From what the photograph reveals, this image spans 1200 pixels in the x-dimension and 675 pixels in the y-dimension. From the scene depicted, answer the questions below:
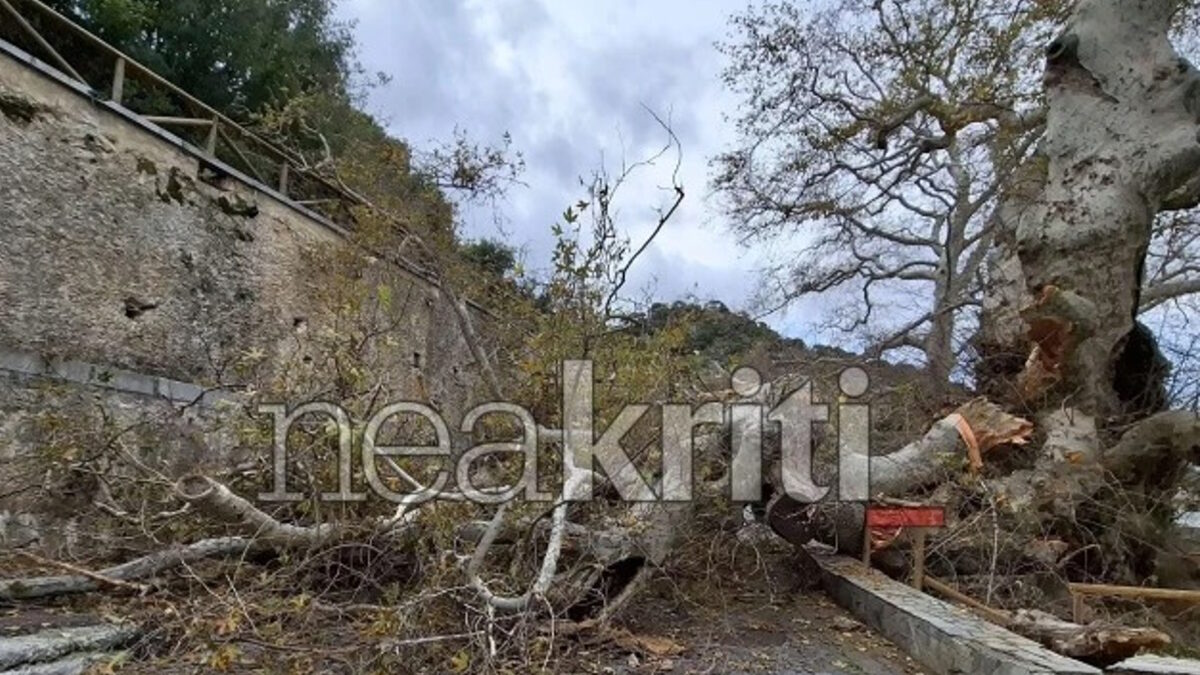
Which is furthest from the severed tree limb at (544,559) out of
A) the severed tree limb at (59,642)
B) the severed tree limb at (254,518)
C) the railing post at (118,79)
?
the railing post at (118,79)

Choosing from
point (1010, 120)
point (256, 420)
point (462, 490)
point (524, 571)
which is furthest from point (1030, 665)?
point (1010, 120)

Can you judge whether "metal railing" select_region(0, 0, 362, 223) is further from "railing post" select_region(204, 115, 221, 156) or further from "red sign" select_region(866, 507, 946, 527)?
"red sign" select_region(866, 507, 946, 527)

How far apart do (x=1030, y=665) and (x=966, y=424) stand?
2751 millimetres

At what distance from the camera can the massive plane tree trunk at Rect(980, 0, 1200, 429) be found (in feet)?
17.9

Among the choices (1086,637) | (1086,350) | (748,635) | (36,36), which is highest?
(36,36)

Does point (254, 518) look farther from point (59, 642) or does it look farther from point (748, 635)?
point (748, 635)

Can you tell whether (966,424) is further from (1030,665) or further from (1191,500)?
(1030,665)

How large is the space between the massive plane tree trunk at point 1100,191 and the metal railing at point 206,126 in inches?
228

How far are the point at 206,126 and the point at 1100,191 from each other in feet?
25.6

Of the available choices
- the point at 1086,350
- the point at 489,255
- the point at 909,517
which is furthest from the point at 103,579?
the point at 1086,350

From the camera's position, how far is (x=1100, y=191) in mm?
5676

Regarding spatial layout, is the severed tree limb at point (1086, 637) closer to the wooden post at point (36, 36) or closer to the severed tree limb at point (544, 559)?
the severed tree limb at point (544, 559)

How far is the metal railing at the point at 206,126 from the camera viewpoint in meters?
5.63

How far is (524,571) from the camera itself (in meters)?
3.26
